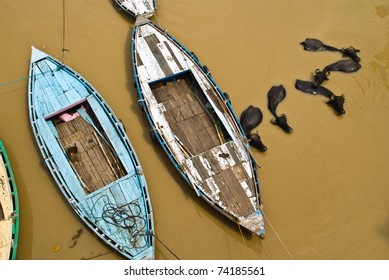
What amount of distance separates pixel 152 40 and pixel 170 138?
452 centimetres

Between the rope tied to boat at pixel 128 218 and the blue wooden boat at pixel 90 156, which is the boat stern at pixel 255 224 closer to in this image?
the blue wooden boat at pixel 90 156

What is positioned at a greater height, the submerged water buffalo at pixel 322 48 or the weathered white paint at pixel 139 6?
the weathered white paint at pixel 139 6

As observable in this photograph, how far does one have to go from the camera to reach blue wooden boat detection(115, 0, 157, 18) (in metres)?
14.7

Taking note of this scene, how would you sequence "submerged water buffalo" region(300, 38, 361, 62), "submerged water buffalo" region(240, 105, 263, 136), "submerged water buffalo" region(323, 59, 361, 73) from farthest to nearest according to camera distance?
"submerged water buffalo" region(300, 38, 361, 62) → "submerged water buffalo" region(323, 59, 361, 73) → "submerged water buffalo" region(240, 105, 263, 136)

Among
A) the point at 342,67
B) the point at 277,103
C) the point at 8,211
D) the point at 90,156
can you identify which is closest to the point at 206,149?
the point at 277,103

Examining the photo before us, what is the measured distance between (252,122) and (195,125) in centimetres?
209

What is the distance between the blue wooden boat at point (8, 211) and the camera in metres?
9.72

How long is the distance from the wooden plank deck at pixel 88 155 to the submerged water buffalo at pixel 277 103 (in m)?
5.87

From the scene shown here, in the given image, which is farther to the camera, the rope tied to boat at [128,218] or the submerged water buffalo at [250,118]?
the submerged water buffalo at [250,118]

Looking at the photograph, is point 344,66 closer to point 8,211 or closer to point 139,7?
point 139,7

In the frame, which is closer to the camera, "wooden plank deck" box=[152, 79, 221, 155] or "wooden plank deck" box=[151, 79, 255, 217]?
"wooden plank deck" box=[151, 79, 255, 217]

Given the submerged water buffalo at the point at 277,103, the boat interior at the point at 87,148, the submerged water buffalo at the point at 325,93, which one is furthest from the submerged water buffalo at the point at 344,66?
the boat interior at the point at 87,148

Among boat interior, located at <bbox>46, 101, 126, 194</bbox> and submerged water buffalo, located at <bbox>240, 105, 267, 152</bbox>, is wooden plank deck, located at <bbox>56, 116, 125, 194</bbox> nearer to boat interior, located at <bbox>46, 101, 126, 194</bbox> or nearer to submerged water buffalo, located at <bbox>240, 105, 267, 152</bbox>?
boat interior, located at <bbox>46, 101, 126, 194</bbox>

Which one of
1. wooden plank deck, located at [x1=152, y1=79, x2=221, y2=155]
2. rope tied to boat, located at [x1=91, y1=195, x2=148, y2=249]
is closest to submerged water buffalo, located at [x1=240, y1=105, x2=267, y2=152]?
wooden plank deck, located at [x1=152, y1=79, x2=221, y2=155]
